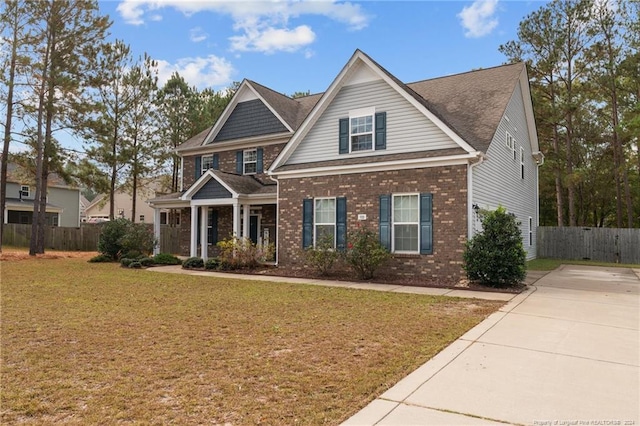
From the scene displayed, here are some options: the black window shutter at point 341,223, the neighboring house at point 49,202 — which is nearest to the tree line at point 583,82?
the black window shutter at point 341,223

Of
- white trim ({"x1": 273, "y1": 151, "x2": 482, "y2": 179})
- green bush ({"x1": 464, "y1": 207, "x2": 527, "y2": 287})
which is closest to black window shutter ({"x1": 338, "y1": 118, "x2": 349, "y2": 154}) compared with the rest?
white trim ({"x1": 273, "y1": 151, "x2": 482, "y2": 179})

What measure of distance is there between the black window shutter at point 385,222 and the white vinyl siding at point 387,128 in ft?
5.44

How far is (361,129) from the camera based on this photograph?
14367 millimetres

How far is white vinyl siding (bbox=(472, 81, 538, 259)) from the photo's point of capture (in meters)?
13.3

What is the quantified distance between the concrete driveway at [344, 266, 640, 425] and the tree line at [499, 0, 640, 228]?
58.9 feet

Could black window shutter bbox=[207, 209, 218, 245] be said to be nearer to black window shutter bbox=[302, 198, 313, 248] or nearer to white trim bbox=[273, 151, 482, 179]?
white trim bbox=[273, 151, 482, 179]

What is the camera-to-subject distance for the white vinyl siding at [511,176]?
13.3 metres

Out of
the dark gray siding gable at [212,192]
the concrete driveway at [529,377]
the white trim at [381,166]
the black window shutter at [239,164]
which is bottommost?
the concrete driveway at [529,377]

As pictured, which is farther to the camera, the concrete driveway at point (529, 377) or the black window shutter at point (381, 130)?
the black window shutter at point (381, 130)

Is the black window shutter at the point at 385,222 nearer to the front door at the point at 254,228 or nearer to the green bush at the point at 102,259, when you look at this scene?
the front door at the point at 254,228

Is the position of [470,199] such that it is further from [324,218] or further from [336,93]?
[336,93]

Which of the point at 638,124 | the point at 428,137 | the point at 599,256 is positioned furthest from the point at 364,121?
the point at 599,256

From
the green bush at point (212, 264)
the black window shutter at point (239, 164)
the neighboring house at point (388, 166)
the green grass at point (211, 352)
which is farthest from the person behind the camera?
the black window shutter at point (239, 164)

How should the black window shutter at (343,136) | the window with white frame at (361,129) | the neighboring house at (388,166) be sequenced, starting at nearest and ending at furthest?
the neighboring house at (388,166), the window with white frame at (361,129), the black window shutter at (343,136)
